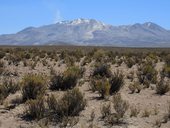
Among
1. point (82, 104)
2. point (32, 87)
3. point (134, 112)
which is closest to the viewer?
point (134, 112)

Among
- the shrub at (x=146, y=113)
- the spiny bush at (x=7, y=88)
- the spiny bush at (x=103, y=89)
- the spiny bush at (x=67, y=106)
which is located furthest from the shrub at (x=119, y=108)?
the spiny bush at (x=7, y=88)

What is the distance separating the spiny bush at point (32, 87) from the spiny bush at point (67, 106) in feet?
4.90

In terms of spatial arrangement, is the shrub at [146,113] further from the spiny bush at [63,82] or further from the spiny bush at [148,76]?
the spiny bush at [148,76]

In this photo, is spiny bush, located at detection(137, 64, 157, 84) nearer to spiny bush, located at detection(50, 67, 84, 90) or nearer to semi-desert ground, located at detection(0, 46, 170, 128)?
semi-desert ground, located at detection(0, 46, 170, 128)

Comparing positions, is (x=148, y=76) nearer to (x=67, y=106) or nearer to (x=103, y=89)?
(x=103, y=89)

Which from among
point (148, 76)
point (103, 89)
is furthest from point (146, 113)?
point (148, 76)

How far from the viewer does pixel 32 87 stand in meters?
14.2

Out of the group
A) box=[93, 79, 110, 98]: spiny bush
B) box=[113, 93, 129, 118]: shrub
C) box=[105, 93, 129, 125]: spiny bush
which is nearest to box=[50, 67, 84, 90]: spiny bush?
box=[93, 79, 110, 98]: spiny bush

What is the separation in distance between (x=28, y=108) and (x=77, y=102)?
1509mm

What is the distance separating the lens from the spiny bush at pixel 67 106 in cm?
1214

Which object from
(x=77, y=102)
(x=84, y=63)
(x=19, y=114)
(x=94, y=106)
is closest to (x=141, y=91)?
(x=94, y=106)

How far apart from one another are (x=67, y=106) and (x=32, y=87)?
2.44 meters

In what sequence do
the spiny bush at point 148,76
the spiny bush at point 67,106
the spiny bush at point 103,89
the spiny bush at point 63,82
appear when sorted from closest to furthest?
the spiny bush at point 67,106 → the spiny bush at point 103,89 → the spiny bush at point 63,82 → the spiny bush at point 148,76

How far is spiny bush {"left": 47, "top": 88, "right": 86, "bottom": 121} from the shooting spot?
478 inches
